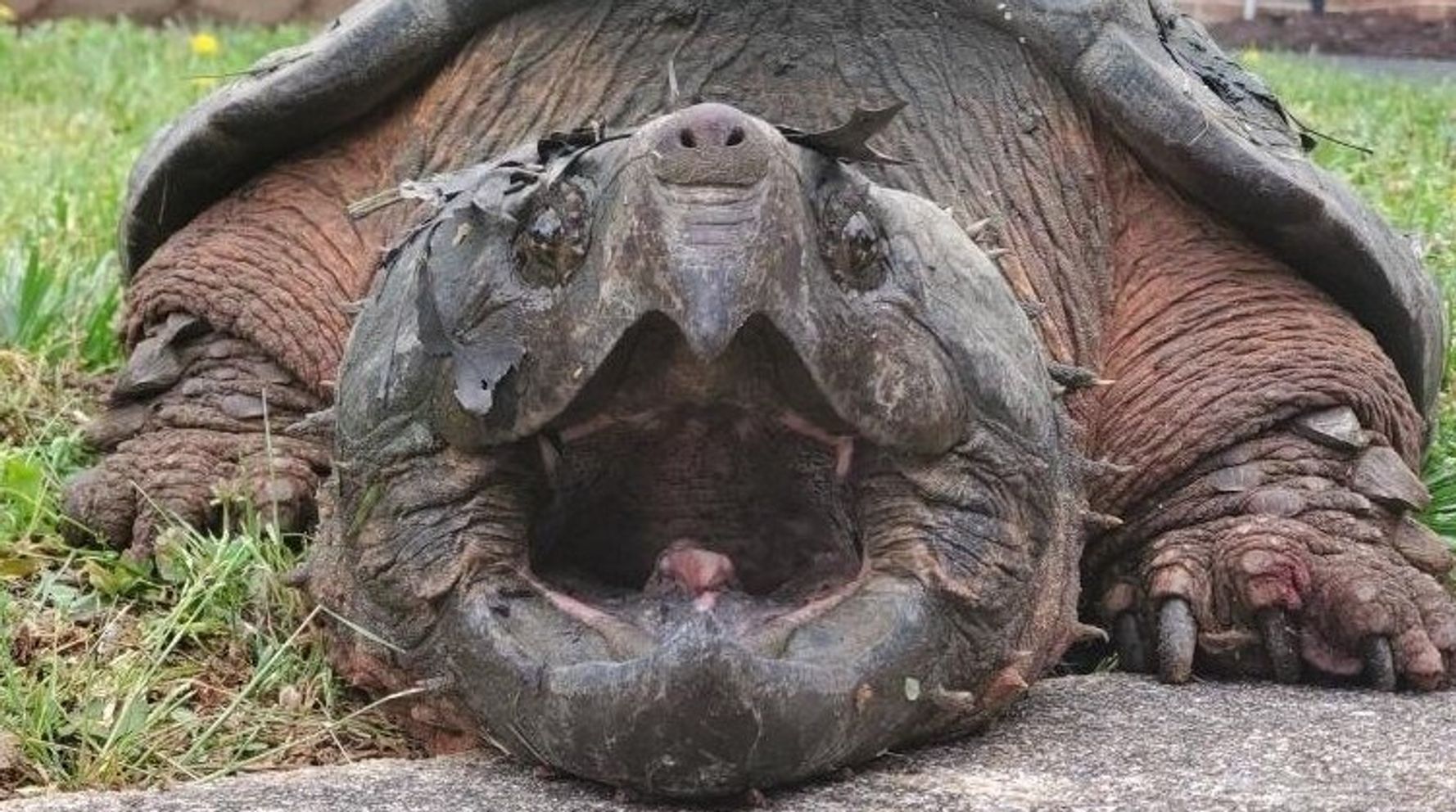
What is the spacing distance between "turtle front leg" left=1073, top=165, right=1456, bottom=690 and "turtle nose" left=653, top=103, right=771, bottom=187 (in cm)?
82

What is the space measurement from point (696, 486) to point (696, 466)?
0.02 m

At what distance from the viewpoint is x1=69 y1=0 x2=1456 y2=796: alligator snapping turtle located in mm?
2000

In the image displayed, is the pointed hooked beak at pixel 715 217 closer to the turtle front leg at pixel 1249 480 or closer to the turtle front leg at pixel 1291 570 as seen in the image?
the turtle front leg at pixel 1249 480

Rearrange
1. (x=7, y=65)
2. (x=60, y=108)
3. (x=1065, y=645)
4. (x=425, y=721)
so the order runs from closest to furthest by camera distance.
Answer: (x=425, y=721)
(x=1065, y=645)
(x=60, y=108)
(x=7, y=65)

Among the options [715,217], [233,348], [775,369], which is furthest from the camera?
[233,348]

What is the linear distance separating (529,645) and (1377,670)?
3.75 feet

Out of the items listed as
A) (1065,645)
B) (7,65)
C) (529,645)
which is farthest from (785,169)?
(7,65)

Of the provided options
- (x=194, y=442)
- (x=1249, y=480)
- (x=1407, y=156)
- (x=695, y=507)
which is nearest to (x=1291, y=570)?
(x=1249, y=480)

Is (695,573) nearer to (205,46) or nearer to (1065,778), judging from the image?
(1065,778)

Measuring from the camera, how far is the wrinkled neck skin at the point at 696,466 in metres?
1.93

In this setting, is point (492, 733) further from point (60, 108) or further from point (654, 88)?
point (60, 108)

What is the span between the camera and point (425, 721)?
2.32m

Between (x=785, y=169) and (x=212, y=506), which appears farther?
(x=212, y=506)

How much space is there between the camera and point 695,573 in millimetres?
2141
